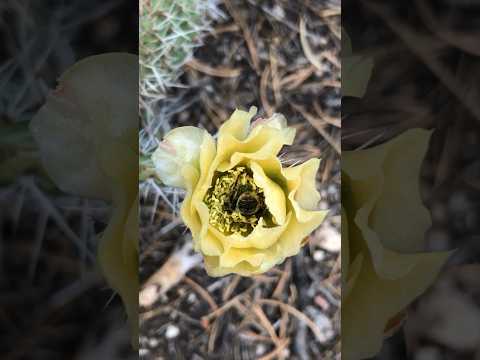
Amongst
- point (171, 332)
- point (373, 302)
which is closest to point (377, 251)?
point (373, 302)

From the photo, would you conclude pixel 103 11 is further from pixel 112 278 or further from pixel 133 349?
pixel 133 349

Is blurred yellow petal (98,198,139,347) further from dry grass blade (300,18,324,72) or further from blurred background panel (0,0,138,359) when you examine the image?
dry grass blade (300,18,324,72)

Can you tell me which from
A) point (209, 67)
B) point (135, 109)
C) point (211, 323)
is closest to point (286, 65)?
point (209, 67)

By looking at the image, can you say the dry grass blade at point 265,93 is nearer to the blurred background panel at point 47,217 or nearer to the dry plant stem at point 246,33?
the dry plant stem at point 246,33

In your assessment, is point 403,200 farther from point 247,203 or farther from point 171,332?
point 171,332

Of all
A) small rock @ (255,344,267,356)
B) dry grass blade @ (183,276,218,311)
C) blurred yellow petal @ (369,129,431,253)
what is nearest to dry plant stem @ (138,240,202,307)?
dry grass blade @ (183,276,218,311)

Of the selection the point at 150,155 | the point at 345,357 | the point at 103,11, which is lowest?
the point at 345,357

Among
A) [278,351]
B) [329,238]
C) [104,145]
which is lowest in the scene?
[278,351]

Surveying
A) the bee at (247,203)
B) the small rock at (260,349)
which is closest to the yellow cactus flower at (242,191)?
the bee at (247,203)
